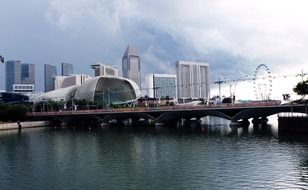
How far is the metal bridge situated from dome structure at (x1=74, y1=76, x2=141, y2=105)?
5589cm

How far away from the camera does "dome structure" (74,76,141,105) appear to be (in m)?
184

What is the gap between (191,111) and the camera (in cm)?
9375

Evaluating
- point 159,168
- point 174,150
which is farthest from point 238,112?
point 159,168

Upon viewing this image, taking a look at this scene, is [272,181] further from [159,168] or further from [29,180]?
[29,180]

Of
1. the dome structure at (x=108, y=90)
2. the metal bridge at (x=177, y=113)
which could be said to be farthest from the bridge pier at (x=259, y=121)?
the dome structure at (x=108, y=90)

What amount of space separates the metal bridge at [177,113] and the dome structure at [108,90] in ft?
A: 183

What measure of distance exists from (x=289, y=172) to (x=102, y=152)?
2302 cm

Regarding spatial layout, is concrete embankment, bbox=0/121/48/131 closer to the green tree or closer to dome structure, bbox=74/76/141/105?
dome structure, bbox=74/76/141/105

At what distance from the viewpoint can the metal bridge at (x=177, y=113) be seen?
82000 millimetres

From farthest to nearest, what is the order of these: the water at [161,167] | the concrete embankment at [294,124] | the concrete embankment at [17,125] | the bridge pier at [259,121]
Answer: the concrete embankment at [17,125] → the bridge pier at [259,121] → the concrete embankment at [294,124] → the water at [161,167]

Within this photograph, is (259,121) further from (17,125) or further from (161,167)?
(161,167)

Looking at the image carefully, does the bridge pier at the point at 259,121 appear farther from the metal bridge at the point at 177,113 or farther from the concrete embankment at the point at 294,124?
the concrete embankment at the point at 294,124

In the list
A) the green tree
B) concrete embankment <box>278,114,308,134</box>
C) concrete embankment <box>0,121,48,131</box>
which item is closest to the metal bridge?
the green tree

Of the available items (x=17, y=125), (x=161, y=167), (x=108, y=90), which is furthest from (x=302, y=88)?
(x=108, y=90)
